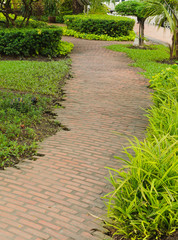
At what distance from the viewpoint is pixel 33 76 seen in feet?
28.7

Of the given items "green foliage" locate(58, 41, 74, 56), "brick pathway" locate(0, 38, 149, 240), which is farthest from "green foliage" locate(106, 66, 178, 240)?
"green foliage" locate(58, 41, 74, 56)

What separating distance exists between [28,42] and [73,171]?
864 cm

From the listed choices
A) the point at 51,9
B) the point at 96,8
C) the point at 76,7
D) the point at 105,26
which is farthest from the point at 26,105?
the point at 96,8

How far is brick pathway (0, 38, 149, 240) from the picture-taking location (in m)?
3.04

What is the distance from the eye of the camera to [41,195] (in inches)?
138

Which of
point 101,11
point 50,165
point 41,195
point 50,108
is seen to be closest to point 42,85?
point 50,108

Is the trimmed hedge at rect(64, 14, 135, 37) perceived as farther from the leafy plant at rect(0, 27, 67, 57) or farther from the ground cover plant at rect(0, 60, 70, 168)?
the ground cover plant at rect(0, 60, 70, 168)

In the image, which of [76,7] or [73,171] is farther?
[76,7]

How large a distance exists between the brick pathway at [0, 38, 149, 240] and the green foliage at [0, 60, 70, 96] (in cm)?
57

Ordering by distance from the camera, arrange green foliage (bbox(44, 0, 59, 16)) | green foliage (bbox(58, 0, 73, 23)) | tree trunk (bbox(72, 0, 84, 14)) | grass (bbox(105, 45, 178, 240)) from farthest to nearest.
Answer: green foliage (bbox(58, 0, 73, 23)) → tree trunk (bbox(72, 0, 84, 14)) → green foliage (bbox(44, 0, 59, 16)) → grass (bbox(105, 45, 178, 240))

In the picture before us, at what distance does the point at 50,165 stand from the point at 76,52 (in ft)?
32.2

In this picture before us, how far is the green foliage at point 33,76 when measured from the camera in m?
7.69

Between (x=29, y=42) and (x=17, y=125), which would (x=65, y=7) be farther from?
(x=17, y=125)

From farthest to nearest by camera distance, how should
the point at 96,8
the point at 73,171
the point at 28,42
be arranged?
1. the point at 96,8
2. the point at 28,42
3. the point at 73,171
